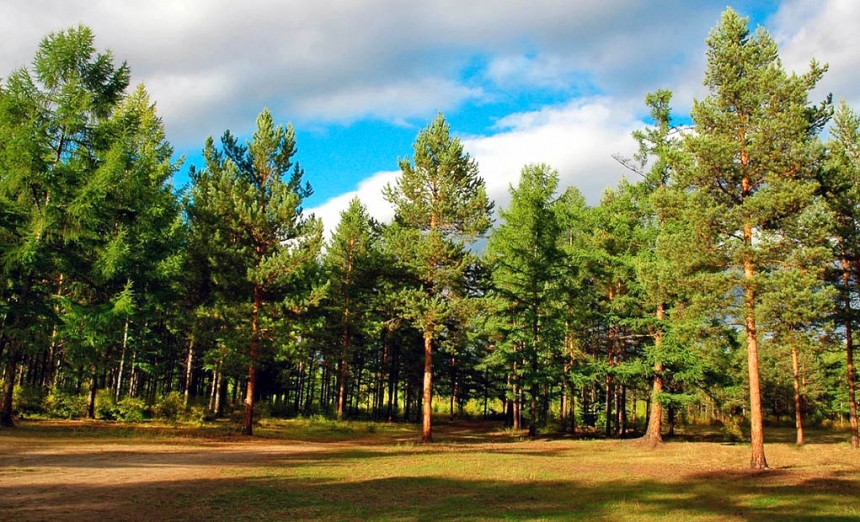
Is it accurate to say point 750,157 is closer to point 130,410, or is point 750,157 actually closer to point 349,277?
point 349,277

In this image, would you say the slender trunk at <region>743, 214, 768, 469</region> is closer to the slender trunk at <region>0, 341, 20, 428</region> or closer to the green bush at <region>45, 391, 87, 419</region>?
the slender trunk at <region>0, 341, 20, 428</region>

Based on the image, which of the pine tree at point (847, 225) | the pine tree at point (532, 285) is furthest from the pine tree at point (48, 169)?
the pine tree at point (847, 225)

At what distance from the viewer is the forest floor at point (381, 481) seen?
1067 cm

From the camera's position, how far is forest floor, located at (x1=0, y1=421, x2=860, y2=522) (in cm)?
1067

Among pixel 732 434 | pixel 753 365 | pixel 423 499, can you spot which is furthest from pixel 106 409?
pixel 732 434

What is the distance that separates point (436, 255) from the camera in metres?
28.6

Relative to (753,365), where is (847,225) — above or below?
above

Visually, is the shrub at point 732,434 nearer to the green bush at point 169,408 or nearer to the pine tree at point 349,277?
the pine tree at point 349,277

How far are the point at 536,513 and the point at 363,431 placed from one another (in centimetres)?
2685

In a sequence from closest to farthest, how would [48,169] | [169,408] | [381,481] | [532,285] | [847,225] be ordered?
[381,481] → [48,169] → [847,225] → [169,408] → [532,285]

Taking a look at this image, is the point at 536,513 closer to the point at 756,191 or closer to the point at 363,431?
the point at 756,191

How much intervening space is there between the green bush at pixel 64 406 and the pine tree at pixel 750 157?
1257 inches

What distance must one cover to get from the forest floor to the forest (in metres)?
3.47

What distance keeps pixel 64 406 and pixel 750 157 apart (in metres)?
34.7
